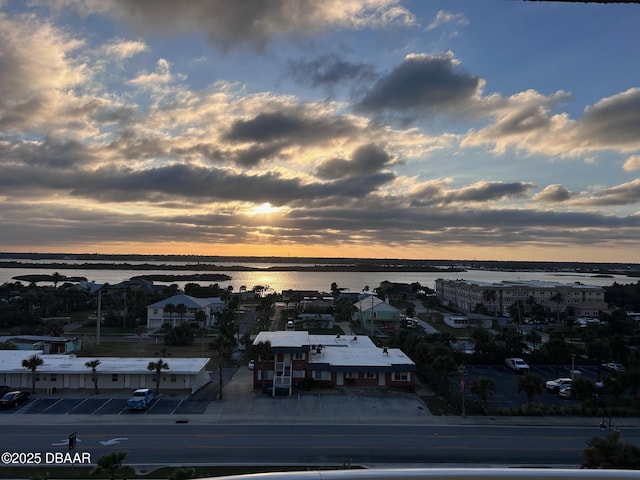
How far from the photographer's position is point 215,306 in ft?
246

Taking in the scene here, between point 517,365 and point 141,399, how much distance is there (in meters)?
32.4

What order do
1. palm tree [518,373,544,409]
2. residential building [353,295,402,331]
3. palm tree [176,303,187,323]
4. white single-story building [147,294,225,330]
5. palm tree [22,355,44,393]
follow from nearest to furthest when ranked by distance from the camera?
palm tree [518,373,544,409] → palm tree [22,355,44,393] → palm tree [176,303,187,323] → white single-story building [147,294,225,330] → residential building [353,295,402,331]

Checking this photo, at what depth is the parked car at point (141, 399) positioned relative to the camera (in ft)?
90.0

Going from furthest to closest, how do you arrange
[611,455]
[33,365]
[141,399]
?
[33,365] → [141,399] → [611,455]

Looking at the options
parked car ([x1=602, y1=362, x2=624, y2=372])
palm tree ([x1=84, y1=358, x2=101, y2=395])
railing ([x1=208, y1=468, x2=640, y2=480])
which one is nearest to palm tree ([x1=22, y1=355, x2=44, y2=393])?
palm tree ([x1=84, y1=358, x2=101, y2=395])

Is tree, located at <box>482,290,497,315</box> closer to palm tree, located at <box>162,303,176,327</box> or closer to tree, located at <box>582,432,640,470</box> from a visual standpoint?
palm tree, located at <box>162,303,176,327</box>

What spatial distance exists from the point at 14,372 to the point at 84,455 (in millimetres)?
16294

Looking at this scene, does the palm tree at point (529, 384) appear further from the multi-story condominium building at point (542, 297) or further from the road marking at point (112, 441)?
the multi-story condominium building at point (542, 297)

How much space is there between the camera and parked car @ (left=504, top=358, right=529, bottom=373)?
132 feet

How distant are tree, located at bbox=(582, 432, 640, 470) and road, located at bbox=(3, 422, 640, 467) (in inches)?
185

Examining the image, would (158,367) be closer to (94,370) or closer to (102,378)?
(94,370)

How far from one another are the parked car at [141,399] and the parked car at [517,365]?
31.5m

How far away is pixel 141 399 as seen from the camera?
91.4 ft

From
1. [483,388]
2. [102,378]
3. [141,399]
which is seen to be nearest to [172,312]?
[102,378]
